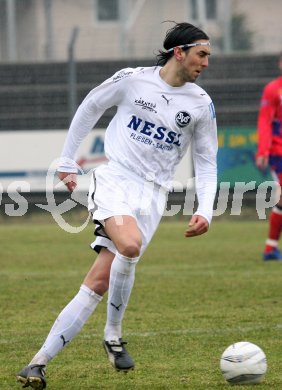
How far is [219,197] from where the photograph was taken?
18203 millimetres

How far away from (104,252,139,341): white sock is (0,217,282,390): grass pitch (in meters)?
0.28

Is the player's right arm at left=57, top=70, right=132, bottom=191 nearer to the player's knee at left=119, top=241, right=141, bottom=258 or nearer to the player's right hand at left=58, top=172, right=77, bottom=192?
the player's right hand at left=58, top=172, right=77, bottom=192

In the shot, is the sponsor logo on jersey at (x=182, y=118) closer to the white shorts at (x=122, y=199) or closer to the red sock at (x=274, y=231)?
the white shorts at (x=122, y=199)

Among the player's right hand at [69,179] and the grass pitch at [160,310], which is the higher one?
the player's right hand at [69,179]

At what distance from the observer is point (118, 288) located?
5891 mm

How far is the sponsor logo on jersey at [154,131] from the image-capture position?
6.10m

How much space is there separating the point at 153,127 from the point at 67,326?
1.24 metres

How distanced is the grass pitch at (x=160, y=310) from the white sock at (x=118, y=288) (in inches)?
11.2

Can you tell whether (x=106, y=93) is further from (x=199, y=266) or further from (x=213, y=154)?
(x=199, y=266)

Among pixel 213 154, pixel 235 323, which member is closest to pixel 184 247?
pixel 235 323

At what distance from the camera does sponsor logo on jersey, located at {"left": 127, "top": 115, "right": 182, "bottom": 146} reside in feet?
20.0

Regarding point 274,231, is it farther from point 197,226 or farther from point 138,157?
point 197,226

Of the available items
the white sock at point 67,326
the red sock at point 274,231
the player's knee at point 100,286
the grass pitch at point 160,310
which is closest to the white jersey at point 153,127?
the player's knee at point 100,286

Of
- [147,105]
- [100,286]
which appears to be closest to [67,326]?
[100,286]
